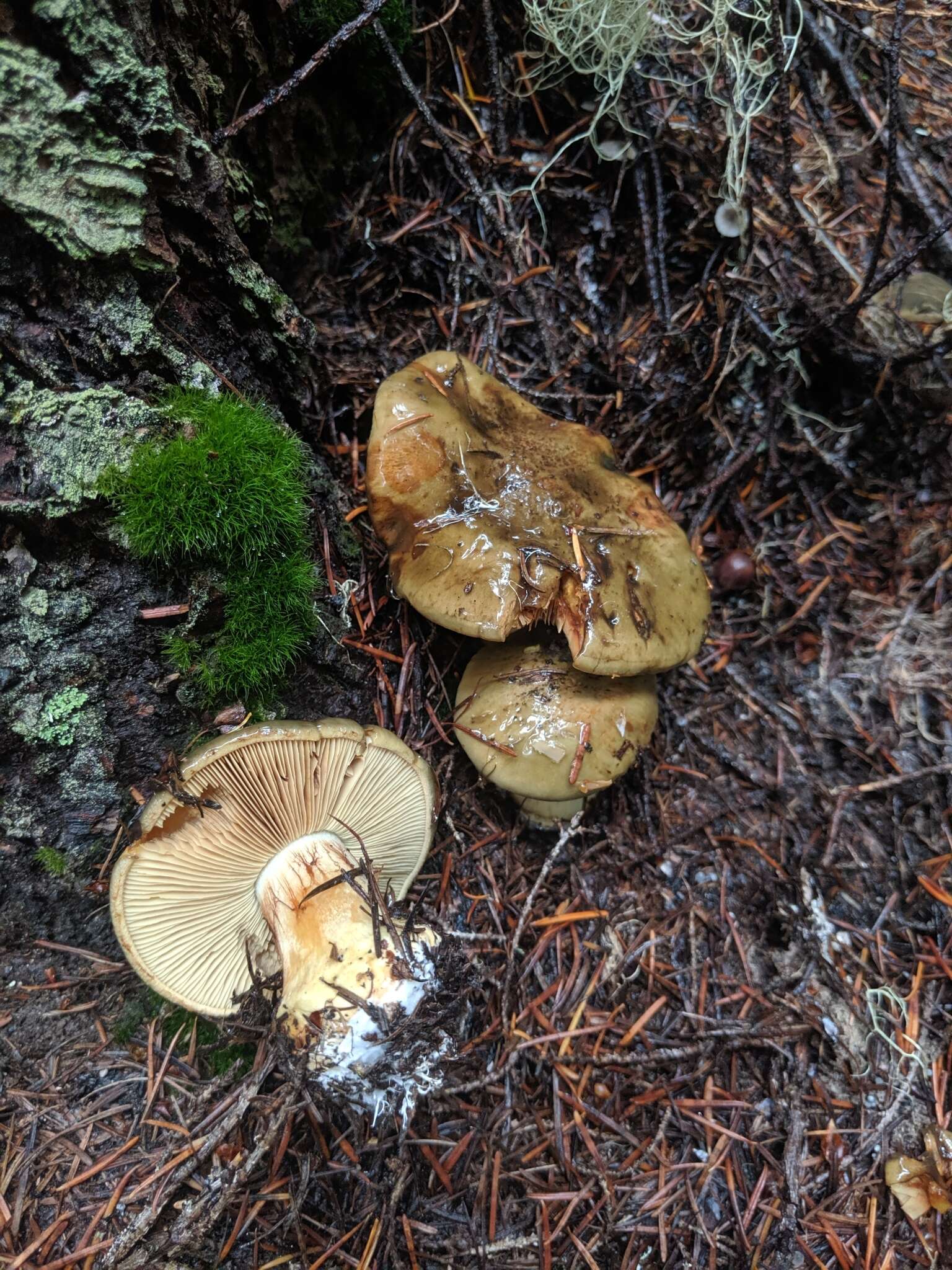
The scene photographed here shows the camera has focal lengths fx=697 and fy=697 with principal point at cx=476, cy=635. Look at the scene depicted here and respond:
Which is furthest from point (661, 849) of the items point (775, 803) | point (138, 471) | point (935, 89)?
point (935, 89)

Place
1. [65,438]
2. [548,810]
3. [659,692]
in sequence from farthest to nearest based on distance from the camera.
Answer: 1. [659,692]
2. [548,810]
3. [65,438]

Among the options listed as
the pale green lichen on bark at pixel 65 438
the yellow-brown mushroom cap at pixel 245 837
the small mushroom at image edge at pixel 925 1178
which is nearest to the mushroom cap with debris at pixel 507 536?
the yellow-brown mushroom cap at pixel 245 837

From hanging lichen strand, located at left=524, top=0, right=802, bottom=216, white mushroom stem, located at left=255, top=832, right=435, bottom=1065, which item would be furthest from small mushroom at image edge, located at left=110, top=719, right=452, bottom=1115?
hanging lichen strand, located at left=524, top=0, right=802, bottom=216

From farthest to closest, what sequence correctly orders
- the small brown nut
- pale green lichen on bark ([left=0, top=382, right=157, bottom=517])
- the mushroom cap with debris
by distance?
the small brown nut < the mushroom cap with debris < pale green lichen on bark ([left=0, top=382, right=157, bottom=517])

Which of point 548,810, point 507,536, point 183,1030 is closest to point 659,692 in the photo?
point 548,810

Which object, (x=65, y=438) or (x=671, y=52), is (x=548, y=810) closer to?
(x=65, y=438)

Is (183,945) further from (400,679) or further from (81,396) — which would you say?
(81,396)

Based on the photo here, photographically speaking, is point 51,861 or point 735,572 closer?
point 51,861

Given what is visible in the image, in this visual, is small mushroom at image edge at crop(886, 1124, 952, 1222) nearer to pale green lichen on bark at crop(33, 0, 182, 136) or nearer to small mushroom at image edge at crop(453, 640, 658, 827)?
small mushroom at image edge at crop(453, 640, 658, 827)
